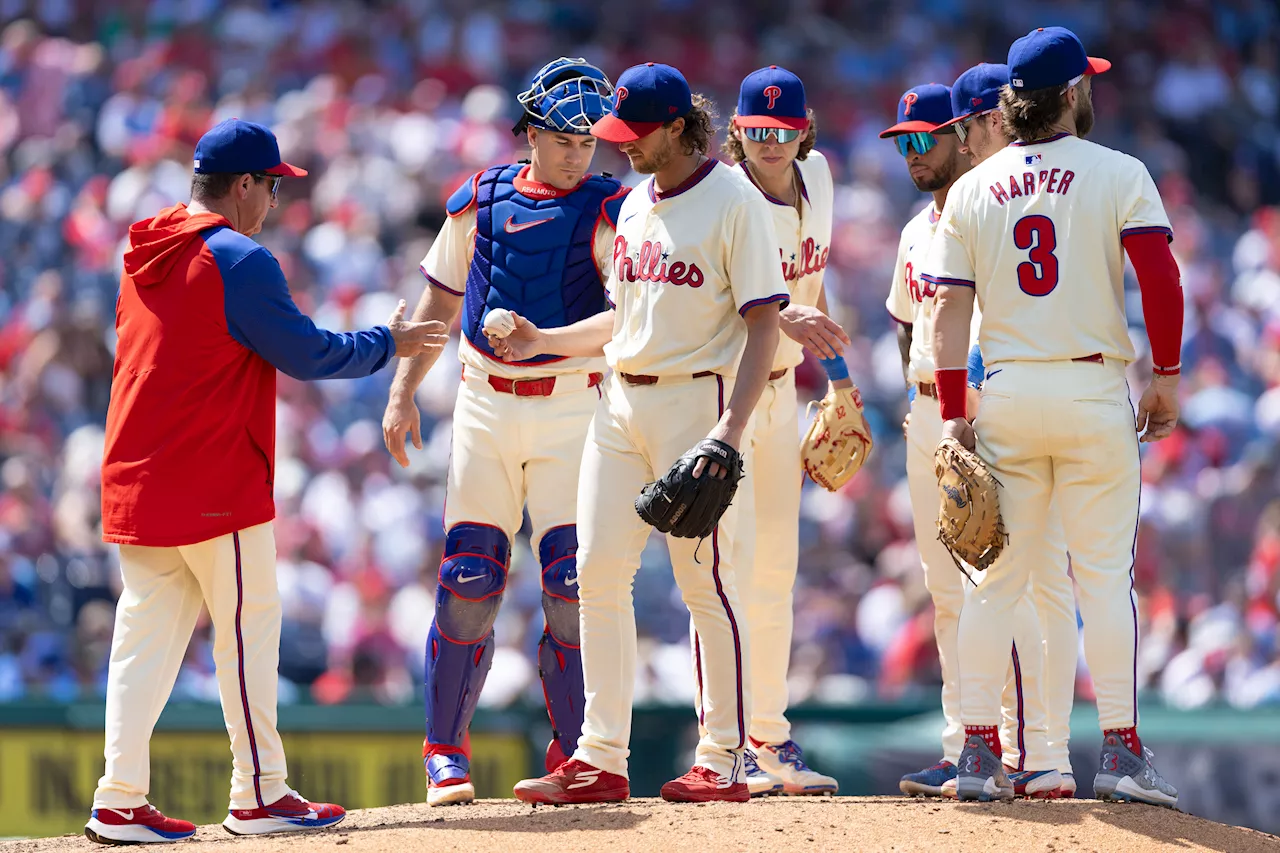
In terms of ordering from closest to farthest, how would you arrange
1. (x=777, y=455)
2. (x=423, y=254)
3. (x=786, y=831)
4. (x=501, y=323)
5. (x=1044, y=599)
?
(x=786, y=831) → (x=501, y=323) → (x=1044, y=599) → (x=777, y=455) → (x=423, y=254)

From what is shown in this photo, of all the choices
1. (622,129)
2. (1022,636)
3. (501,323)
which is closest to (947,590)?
(1022,636)

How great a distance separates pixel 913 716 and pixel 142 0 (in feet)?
37.9

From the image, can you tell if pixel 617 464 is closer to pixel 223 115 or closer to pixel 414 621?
pixel 414 621

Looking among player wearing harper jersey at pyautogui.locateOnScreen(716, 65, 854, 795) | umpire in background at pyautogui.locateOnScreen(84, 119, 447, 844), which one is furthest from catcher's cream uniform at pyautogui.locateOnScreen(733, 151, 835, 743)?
umpire in background at pyautogui.locateOnScreen(84, 119, 447, 844)

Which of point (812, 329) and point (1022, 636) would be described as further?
point (1022, 636)

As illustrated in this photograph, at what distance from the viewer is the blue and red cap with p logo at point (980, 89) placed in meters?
5.94

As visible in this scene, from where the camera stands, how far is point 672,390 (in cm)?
527

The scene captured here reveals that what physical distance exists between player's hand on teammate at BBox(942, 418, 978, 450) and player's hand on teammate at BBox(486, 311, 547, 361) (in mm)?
1321

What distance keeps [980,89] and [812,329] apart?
114cm

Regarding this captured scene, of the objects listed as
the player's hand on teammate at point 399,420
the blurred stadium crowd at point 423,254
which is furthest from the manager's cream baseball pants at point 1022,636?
the blurred stadium crowd at point 423,254

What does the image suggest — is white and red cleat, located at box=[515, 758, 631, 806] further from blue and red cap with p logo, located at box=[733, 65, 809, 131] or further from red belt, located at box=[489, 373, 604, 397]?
blue and red cap with p logo, located at box=[733, 65, 809, 131]

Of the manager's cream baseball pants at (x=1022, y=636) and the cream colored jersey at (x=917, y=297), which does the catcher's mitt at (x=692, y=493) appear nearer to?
the manager's cream baseball pants at (x=1022, y=636)

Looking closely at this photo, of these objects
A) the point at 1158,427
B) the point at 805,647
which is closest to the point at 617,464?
the point at 1158,427

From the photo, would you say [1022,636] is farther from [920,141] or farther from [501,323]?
[501,323]
